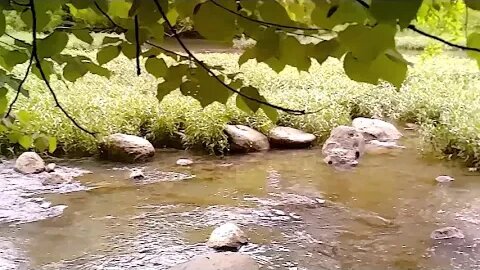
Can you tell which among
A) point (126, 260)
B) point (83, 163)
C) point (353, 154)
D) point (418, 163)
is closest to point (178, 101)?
point (83, 163)

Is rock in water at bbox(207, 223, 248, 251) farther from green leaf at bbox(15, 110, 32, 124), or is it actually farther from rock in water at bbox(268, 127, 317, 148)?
green leaf at bbox(15, 110, 32, 124)

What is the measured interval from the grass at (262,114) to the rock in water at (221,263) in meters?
1.44

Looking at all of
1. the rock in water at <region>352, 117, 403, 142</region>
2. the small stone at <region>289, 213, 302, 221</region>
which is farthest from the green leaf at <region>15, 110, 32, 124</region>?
the rock in water at <region>352, 117, 403, 142</region>

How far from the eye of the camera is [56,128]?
184 inches

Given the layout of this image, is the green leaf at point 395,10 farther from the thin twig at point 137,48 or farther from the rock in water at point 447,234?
the rock in water at point 447,234

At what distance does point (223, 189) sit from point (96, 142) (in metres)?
1.15

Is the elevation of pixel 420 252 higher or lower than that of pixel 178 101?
lower

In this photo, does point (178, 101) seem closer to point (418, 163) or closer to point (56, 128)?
point (56, 128)

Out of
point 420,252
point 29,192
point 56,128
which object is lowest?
point 420,252

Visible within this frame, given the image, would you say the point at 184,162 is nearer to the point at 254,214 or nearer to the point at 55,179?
the point at 55,179

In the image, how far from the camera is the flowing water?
2.96m

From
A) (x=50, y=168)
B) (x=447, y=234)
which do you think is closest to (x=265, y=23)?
(x=447, y=234)

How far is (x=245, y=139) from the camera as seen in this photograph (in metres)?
4.84

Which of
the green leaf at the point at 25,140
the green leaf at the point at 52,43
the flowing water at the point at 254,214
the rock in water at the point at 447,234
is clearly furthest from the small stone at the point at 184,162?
the green leaf at the point at 52,43
